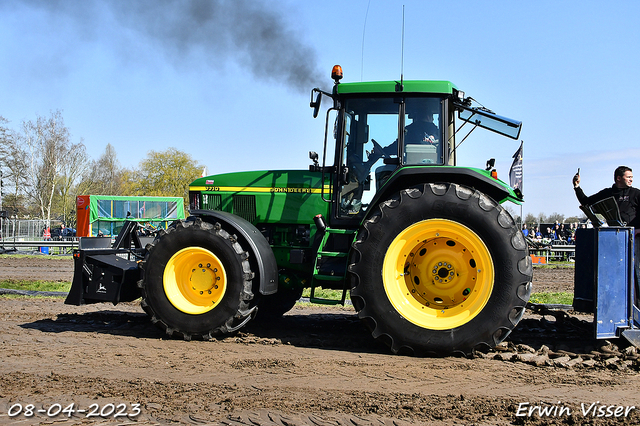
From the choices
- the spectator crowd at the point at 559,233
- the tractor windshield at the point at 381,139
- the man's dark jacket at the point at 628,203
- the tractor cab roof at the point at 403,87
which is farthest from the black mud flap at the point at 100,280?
the spectator crowd at the point at 559,233

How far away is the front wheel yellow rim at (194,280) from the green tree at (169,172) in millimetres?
38927

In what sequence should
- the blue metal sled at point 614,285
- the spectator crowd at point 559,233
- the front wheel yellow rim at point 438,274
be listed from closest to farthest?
the blue metal sled at point 614,285 → the front wheel yellow rim at point 438,274 → the spectator crowd at point 559,233

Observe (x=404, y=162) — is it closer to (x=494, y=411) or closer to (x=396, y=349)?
(x=396, y=349)

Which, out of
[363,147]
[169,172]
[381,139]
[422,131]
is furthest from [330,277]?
[169,172]

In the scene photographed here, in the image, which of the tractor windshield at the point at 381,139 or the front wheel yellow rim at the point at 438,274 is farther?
the tractor windshield at the point at 381,139

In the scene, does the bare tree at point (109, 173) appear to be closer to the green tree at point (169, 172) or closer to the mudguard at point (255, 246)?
the green tree at point (169, 172)

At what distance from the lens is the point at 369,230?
495 cm

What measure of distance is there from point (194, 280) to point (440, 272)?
8.63ft

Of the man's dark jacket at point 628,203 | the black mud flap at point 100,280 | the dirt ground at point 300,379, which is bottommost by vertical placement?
the dirt ground at point 300,379

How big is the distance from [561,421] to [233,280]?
10.8 feet

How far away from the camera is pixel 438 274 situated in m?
5.09

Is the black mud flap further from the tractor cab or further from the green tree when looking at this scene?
the green tree

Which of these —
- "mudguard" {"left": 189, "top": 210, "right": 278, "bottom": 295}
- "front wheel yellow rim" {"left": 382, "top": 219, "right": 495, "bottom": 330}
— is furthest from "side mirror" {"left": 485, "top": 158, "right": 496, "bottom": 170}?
"mudguard" {"left": 189, "top": 210, "right": 278, "bottom": 295}

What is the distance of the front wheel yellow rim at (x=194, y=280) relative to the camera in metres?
5.53
